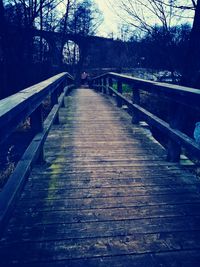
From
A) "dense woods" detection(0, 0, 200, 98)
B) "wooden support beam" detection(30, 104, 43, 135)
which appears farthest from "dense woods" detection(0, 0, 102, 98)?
"wooden support beam" detection(30, 104, 43, 135)

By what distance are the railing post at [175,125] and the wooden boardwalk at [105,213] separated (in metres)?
0.15

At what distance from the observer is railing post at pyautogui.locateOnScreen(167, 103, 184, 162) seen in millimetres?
3449

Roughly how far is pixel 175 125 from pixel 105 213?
5.26 ft

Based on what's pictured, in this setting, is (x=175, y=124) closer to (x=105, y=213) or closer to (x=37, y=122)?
(x=105, y=213)

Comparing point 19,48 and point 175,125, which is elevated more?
point 19,48

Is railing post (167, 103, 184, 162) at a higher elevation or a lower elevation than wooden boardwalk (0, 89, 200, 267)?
higher

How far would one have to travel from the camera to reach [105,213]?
2.50m

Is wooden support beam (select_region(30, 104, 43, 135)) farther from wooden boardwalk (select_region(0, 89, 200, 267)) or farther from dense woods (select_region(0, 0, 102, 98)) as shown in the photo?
dense woods (select_region(0, 0, 102, 98))

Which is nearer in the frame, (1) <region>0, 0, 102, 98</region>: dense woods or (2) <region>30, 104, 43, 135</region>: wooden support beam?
(2) <region>30, 104, 43, 135</region>: wooden support beam

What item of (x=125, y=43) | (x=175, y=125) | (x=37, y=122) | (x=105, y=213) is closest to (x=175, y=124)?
(x=175, y=125)

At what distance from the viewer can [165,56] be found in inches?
422

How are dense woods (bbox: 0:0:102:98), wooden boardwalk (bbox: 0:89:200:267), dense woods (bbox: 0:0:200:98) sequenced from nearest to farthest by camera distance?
wooden boardwalk (bbox: 0:89:200:267) < dense woods (bbox: 0:0:200:98) < dense woods (bbox: 0:0:102:98)

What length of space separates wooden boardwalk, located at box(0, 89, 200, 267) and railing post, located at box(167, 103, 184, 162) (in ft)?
0.50

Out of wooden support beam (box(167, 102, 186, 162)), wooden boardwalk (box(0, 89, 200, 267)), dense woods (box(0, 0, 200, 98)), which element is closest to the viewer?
wooden boardwalk (box(0, 89, 200, 267))
